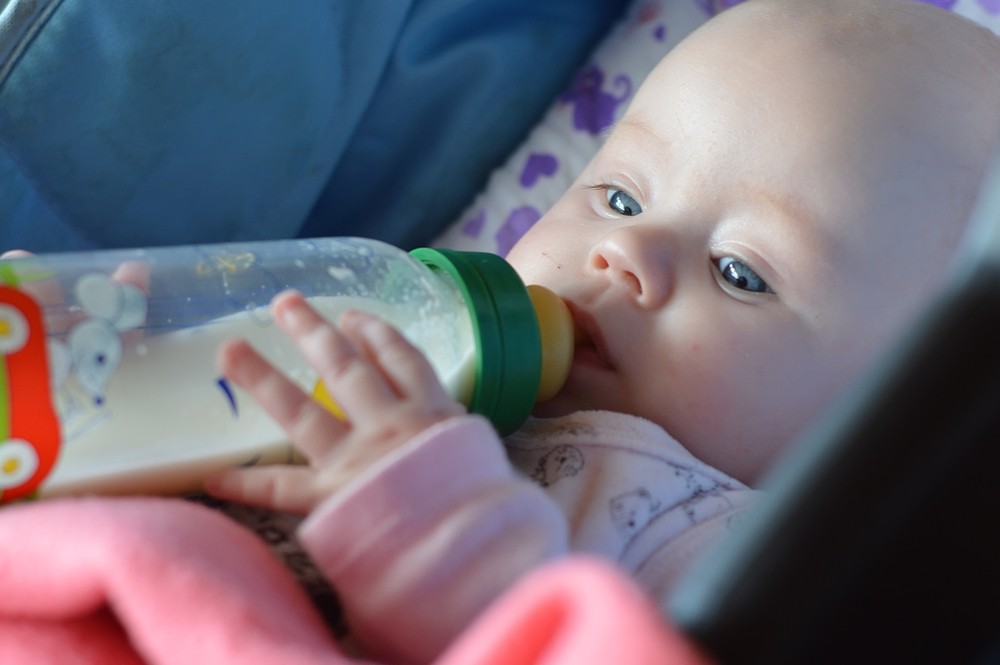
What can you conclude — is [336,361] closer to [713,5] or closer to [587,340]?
[587,340]

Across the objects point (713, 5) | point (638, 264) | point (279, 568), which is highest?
point (713, 5)

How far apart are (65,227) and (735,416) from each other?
777mm

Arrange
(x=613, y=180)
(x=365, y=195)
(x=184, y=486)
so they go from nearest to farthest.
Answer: (x=184, y=486) < (x=613, y=180) < (x=365, y=195)

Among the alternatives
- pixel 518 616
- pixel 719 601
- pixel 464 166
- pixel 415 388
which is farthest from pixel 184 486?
pixel 464 166

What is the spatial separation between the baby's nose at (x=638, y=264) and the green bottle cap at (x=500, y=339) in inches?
4.5

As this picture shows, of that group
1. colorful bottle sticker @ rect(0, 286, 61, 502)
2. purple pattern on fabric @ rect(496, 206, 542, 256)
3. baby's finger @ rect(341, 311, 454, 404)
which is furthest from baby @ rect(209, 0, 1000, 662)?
purple pattern on fabric @ rect(496, 206, 542, 256)

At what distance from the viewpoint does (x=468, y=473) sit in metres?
0.73

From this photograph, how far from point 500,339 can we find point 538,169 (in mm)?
749

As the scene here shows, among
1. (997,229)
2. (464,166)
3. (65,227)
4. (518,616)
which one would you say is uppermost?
(997,229)

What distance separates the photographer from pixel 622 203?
1.17 metres

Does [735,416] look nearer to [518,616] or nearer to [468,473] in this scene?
[468,473]

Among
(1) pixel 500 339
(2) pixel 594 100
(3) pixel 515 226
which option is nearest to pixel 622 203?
(1) pixel 500 339

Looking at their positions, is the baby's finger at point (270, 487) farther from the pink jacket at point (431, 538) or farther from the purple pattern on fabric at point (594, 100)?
the purple pattern on fabric at point (594, 100)

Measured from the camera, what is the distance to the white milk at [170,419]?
0.79m
